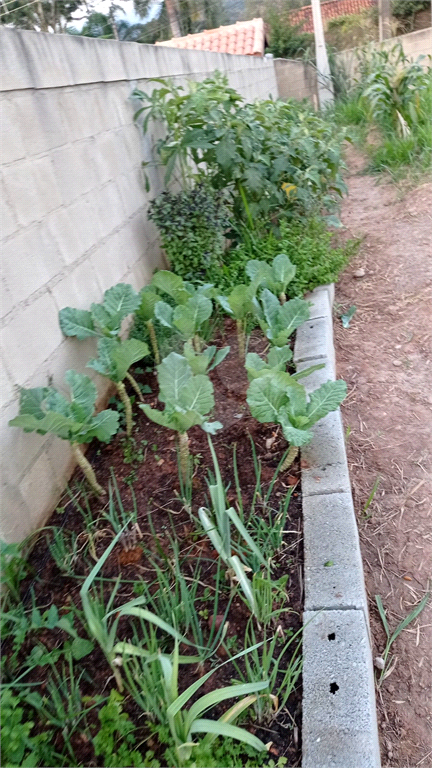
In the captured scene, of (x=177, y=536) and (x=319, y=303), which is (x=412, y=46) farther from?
(x=177, y=536)

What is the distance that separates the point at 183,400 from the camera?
1.69 m

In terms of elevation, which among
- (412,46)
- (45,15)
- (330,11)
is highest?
(330,11)

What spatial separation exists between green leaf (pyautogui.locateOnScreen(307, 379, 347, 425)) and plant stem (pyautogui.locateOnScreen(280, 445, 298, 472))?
123mm

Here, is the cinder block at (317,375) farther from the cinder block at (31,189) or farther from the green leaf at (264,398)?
the cinder block at (31,189)

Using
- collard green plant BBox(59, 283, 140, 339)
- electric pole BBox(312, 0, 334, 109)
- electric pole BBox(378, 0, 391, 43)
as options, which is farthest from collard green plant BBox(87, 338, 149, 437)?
electric pole BBox(378, 0, 391, 43)

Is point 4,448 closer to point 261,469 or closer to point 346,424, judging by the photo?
point 261,469

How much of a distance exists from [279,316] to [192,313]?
1.33ft

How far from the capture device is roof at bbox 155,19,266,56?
11.7 metres

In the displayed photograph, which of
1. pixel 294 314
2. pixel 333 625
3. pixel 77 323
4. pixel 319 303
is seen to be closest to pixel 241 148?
pixel 319 303

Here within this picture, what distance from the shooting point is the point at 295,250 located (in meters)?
3.24

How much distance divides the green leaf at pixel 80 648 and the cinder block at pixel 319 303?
2.06 meters

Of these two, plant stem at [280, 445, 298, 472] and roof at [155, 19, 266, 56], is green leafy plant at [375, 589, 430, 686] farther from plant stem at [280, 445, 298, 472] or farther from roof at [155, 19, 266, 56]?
roof at [155, 19, 266, 56]

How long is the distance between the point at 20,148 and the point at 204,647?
5.56 feet

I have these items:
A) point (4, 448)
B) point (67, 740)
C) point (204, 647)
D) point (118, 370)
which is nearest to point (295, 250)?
point (118, 370)
